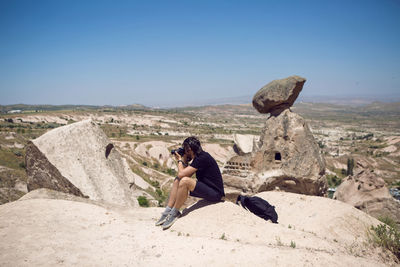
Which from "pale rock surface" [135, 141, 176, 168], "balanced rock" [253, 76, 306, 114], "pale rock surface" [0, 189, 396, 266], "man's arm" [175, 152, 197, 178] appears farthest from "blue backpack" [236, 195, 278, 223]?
"pale rock surface" [135, 141, 176, 168]

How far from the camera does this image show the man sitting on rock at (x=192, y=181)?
6.62m

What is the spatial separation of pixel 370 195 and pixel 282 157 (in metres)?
4.80

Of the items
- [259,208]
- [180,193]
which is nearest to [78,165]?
[180,193]

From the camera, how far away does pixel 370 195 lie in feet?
44.6

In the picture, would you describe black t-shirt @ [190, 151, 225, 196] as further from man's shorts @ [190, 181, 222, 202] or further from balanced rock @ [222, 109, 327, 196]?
balanced rock @ [222, 109, 327, 196]

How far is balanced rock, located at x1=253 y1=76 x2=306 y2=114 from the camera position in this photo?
13.7 meters

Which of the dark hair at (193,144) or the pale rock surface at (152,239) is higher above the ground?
the dark hair at (193,144)

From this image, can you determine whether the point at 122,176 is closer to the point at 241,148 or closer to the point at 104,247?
the point at 104,247

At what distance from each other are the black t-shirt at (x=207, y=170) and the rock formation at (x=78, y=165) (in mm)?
4440

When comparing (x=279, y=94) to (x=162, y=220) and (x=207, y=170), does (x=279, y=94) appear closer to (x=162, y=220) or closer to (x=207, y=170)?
(x=207, y=170)

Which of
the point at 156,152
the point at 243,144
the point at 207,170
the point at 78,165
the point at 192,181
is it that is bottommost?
the point at 156,152

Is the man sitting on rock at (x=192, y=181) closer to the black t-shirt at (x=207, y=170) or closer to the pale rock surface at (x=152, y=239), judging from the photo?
the black t-shirt at (x=207, y=170)

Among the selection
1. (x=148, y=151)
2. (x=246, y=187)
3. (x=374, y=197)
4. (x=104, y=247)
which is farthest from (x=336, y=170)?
(x=104, y=247)

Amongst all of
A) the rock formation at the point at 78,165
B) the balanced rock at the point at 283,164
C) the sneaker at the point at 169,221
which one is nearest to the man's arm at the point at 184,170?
the sneaker at the point at 169,221
